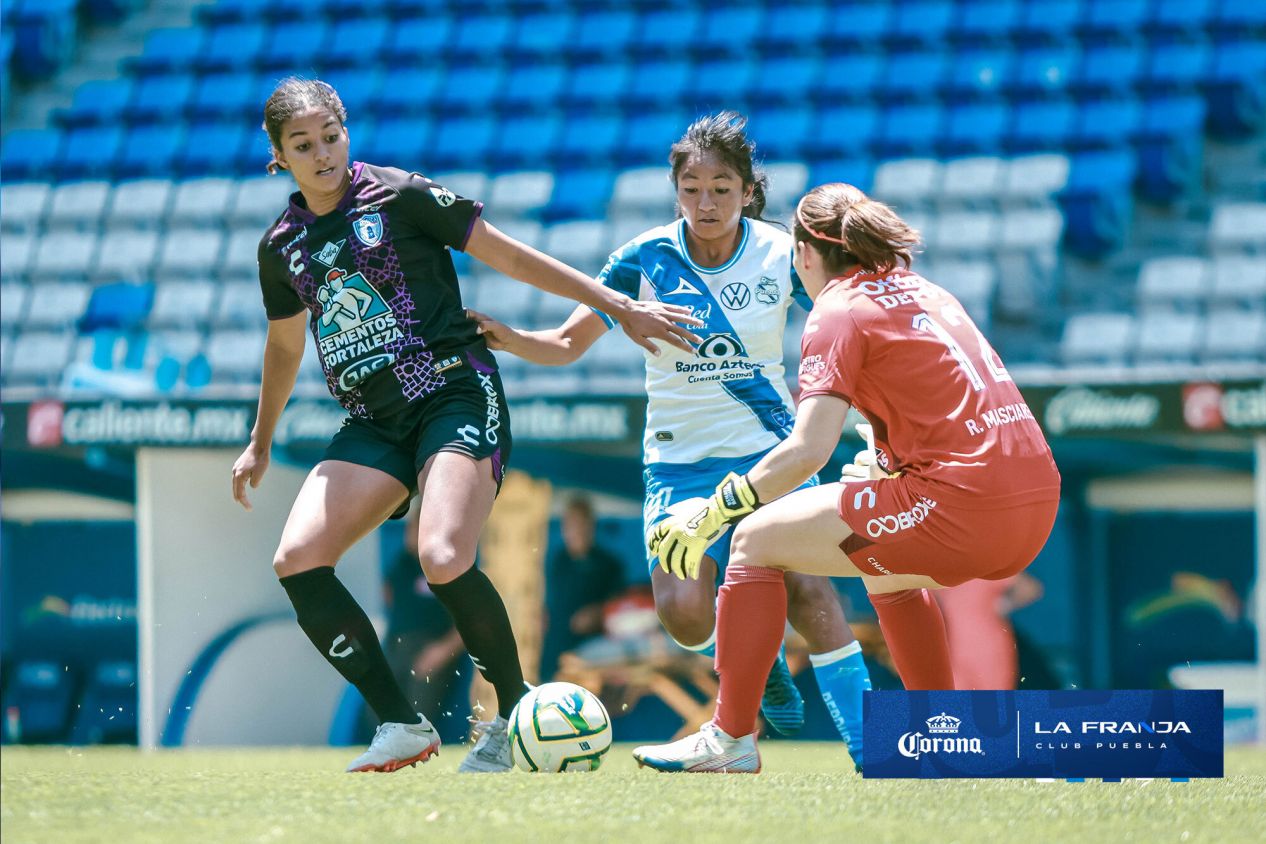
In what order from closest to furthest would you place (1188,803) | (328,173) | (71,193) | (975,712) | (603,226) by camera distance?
(1188,803) < (975,712) < (328,173) < (603,226) < (71,193)

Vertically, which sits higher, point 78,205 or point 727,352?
point 78,205

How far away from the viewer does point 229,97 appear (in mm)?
13898

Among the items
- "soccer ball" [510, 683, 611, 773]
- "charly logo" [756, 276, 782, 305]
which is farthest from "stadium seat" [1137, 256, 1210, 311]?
"soccer ball" [510, 683, 611, 773]

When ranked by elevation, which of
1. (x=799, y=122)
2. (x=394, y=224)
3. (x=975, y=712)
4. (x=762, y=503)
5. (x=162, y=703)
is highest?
(x=799, y=122)

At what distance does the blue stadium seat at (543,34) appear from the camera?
1358 cm

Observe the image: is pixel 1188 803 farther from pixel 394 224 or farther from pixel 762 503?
pixel 394 224

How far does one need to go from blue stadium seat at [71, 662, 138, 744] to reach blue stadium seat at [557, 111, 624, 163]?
5125 mm

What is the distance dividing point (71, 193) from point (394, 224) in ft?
31.6

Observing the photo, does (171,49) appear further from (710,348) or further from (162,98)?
(710,348)

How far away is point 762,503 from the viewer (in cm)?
423

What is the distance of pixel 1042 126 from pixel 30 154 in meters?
8.08

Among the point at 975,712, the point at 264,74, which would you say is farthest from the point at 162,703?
the point at 264,74

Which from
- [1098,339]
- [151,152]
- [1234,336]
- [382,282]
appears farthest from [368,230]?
[151,152]

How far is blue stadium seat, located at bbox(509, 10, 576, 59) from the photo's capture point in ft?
44.5
